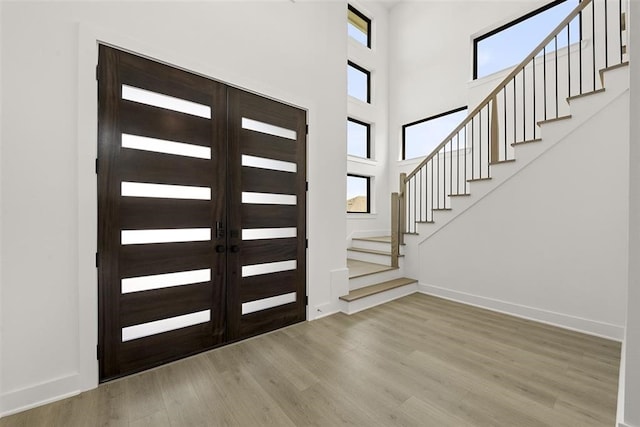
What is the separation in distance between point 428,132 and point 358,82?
2034mm

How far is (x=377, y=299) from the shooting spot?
361 cm

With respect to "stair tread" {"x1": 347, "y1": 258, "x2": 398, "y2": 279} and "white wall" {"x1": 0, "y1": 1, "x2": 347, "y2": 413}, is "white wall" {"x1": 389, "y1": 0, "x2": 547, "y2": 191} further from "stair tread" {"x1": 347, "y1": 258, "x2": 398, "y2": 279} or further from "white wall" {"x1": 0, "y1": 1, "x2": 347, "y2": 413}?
"white wall" {"x1": 0, "y1": 1, "x2": 347, "y2": 413}

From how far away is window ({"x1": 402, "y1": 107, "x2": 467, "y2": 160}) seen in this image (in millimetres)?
5500

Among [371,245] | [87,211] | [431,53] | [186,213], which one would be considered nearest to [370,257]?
[371,245]

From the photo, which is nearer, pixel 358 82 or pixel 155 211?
pixel 155 211

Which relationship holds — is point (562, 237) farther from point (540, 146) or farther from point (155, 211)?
point (155, 211)

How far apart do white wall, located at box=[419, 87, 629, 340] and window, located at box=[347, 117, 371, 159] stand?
3143 millimetres

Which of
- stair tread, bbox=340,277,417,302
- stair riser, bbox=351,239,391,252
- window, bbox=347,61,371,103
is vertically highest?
window, bbox=347,61,371,103

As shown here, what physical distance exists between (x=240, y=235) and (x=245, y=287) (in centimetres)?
53

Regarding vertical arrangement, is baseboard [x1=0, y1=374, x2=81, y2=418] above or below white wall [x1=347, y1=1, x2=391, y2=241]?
below

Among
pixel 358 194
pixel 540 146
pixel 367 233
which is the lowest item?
pixel 367 233

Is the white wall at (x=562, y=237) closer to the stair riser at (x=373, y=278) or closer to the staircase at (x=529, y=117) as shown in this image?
the staircase at (x=529, y=117)

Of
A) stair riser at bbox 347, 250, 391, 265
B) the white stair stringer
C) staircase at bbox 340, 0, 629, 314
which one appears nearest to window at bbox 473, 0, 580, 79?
staircase at bbox 340, 0, 629, 314

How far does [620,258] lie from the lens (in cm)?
256
